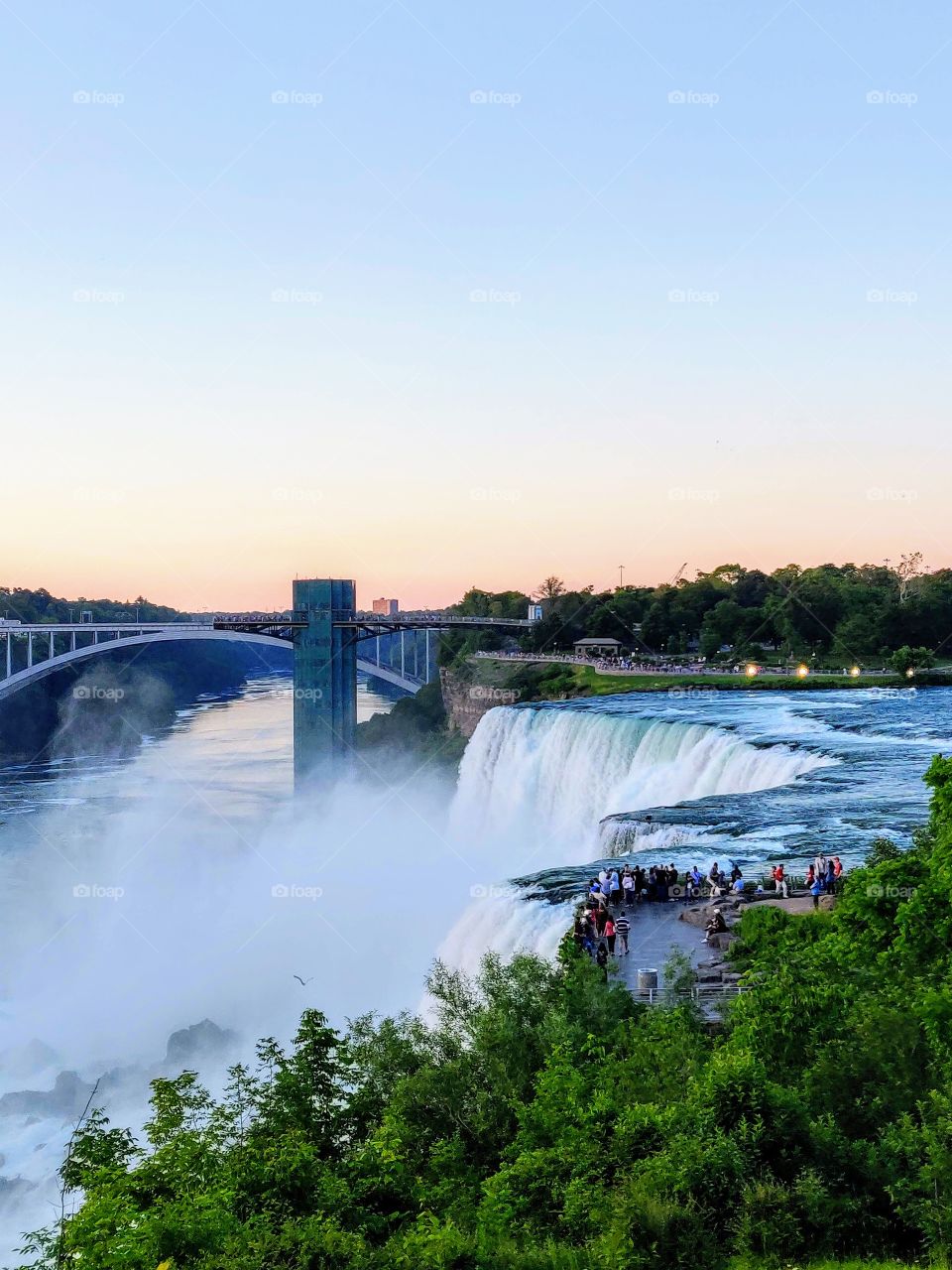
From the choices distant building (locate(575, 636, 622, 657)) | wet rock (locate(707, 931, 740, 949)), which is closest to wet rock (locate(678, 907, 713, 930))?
wet rock (locate(707, 931, 740, 949))

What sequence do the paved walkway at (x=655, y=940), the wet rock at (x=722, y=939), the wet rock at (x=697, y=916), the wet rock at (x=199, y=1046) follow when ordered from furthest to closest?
the wet rock at (x=199, y=1046)
the wet rock at (x=697, y=916)
the wet rock at (x=722, y=939)
the paved walkway at (x=655, y=940)

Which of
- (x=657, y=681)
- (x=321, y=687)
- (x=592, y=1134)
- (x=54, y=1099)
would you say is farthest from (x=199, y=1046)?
(x=657, y=681)

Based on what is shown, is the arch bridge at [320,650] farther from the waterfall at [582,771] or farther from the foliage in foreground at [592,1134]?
the foliage in foreground at [592,1134]

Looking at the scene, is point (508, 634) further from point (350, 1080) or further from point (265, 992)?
point (350, 1080)

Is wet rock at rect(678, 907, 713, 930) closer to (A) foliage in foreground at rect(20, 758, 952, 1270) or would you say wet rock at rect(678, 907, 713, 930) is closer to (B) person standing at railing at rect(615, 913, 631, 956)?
(B) person standing at railing at rect(615, 913, 631, 956)

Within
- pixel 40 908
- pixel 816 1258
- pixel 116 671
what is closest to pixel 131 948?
pixel 40 908

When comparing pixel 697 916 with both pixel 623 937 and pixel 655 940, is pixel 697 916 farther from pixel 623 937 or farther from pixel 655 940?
pixel 623 937

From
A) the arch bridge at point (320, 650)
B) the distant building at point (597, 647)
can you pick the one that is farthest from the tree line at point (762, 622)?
the arch bridge at point (320, 650)
